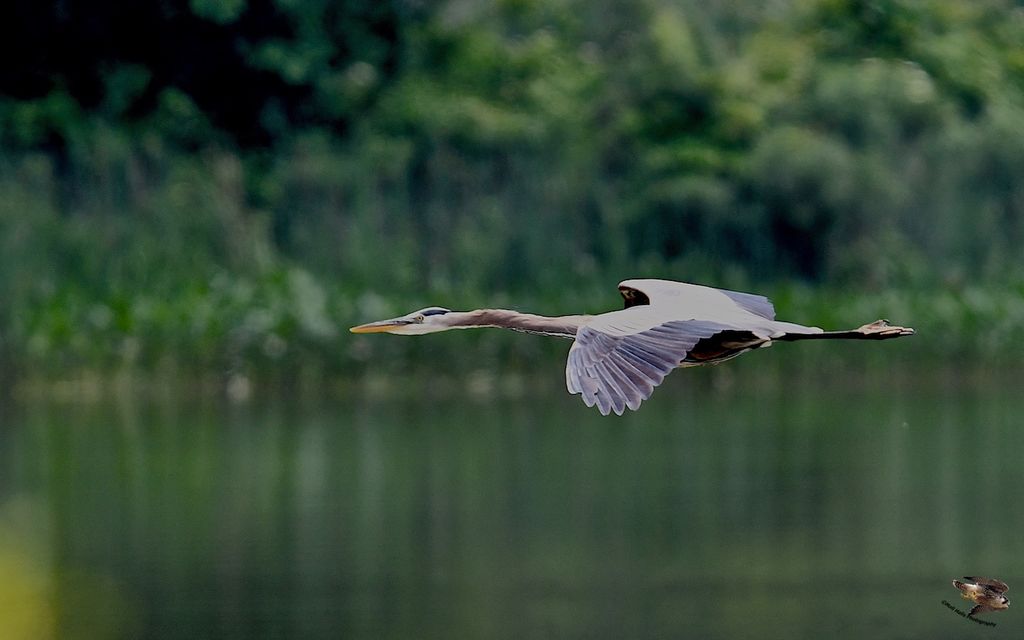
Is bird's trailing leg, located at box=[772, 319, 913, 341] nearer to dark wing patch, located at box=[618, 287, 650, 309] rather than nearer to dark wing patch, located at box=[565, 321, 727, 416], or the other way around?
dark wing patch, located at box=[565, 321, 727, 416]

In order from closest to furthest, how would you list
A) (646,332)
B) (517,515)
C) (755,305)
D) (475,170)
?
(646,332) → (755,305) → (517,515) → (475,170)

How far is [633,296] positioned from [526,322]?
1.74 ft

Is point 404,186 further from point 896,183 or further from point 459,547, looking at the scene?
point 459,547

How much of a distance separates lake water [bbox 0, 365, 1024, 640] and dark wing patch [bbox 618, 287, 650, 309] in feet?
7.16

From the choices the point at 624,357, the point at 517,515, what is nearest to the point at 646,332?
the point at 624,357

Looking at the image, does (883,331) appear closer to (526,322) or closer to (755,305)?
(755,305)

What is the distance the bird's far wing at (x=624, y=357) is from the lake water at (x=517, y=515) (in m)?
3.15

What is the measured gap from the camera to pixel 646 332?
6.38 m

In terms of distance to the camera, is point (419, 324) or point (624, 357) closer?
point (624, 357)

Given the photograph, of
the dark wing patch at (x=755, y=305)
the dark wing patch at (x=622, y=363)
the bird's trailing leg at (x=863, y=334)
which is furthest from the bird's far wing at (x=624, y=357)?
the dark wing patch at (x=755, y=305)

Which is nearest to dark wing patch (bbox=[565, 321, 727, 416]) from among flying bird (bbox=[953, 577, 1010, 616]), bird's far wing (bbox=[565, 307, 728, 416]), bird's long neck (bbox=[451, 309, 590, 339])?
bird's far wing (bbox=[565, 307, 728, 416])

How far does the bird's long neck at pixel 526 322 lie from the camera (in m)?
7.18

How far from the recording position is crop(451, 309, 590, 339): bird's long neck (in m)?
7.18

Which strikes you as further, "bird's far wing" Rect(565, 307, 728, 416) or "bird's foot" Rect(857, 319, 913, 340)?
"bird's foot" Rect(857, 319, 913, 340)
